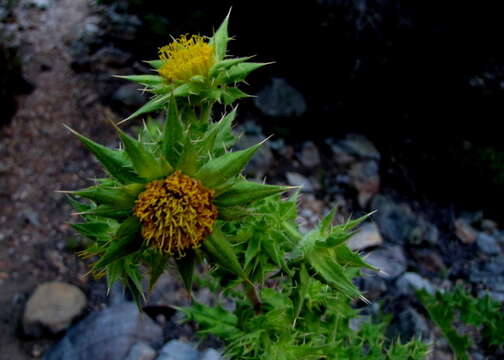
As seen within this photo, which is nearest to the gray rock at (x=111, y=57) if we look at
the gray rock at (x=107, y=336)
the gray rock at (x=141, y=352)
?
the gray rock at (x=107, y=336)

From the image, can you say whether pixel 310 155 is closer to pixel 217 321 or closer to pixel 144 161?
pixel 217 321

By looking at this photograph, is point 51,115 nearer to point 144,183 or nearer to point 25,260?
point 25,260

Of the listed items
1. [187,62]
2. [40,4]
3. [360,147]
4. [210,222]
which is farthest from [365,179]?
[40,4]

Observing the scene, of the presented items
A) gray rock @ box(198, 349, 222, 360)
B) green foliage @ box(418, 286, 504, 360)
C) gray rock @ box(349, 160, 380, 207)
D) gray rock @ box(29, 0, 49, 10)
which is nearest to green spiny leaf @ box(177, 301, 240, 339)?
gray rock @ box(198, 349, 222, 360)

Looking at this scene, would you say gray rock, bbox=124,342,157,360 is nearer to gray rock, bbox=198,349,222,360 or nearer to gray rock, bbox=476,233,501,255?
gray rock, bbox=198,349,222,360

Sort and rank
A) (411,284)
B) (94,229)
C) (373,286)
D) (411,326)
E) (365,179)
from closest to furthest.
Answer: (94,229) → (411,326) → (411,284) → (373,286) → (365,179)

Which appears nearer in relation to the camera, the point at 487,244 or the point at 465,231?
the point at 487,244
